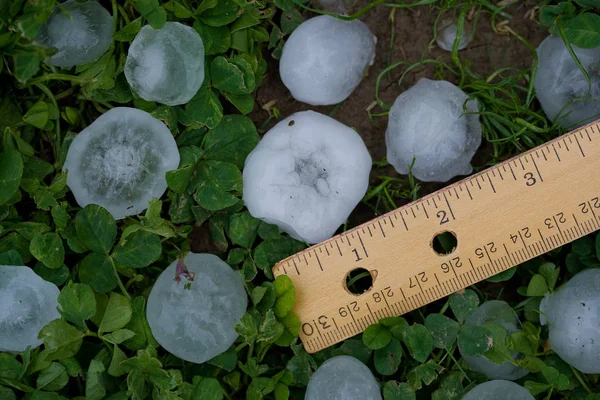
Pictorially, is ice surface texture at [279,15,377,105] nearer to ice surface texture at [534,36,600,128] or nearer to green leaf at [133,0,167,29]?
green leaf at [133,0,167,29]

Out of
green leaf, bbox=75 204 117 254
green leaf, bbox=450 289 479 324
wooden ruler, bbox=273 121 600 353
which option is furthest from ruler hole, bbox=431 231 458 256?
green leaf, bbox=75 204 117 254

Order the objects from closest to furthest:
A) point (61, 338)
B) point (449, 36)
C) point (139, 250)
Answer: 1. point (61, 338)
2. point (139, 250)
3. point (449, 36)

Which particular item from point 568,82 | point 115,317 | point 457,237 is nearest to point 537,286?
point 457,237

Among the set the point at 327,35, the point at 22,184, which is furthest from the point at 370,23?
the point at 22,184

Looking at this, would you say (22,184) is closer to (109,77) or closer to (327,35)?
(109,77)

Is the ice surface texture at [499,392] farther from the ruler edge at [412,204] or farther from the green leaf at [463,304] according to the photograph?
the ruler edge at [412,204]

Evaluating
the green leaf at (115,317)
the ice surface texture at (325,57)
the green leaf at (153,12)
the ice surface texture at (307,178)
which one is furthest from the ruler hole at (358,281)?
the green leaf at (153,12)

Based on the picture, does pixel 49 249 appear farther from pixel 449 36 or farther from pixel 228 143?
pixel 449 36
